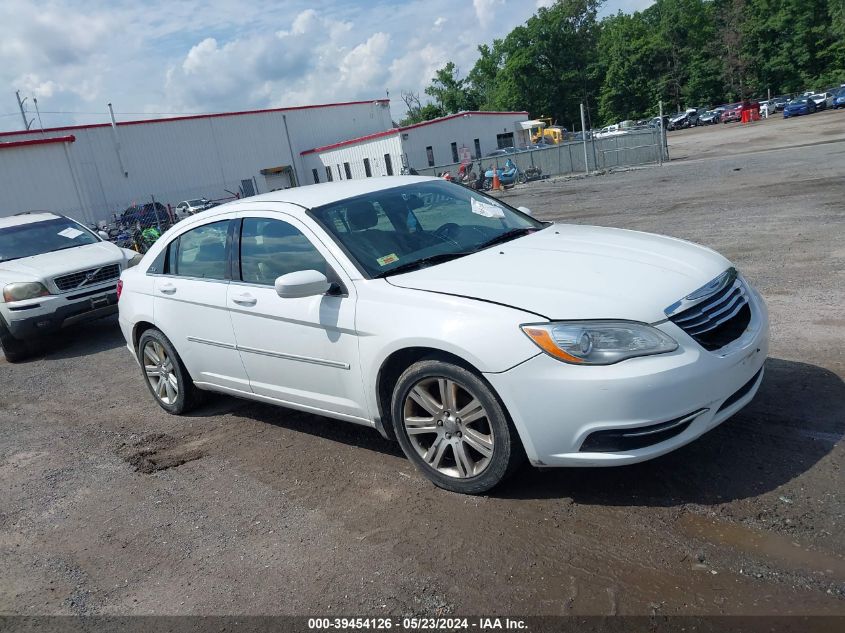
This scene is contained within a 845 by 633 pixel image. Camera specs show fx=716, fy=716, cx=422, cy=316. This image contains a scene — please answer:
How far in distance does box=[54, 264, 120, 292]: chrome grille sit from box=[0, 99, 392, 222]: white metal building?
27.1 metres

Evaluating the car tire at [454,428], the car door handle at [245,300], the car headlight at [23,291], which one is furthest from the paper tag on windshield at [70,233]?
the car tire at [454,428]

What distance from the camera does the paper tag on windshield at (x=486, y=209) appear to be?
4.95 m

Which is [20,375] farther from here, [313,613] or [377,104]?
[377,104]

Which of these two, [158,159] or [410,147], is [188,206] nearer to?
[158,159]

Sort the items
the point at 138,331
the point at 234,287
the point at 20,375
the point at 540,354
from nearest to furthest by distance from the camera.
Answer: the point at 540,354 → the point at 234,287 → the point at 138,331 → the point at 20,375

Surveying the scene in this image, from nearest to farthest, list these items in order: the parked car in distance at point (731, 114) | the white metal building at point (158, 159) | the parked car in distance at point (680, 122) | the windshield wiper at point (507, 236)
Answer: the windshield wiper at point (507, 236)
the white metal building at point (158, 159)
the parked car in distance at point (731, 114)
the parked car in distance at point (680, 122)

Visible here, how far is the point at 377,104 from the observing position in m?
→ 60.2

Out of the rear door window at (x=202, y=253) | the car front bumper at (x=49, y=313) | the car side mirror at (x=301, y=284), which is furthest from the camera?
the car front bumper at (x=49, y=313)

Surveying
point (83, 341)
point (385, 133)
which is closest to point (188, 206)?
point (385, 133)

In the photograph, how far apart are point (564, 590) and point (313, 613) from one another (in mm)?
1073

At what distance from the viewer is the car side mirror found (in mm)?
4031

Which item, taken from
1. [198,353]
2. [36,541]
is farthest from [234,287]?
[36,541]

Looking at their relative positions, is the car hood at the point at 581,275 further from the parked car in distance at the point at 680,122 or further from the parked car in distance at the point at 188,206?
the parked car in distance at the point at 680,122

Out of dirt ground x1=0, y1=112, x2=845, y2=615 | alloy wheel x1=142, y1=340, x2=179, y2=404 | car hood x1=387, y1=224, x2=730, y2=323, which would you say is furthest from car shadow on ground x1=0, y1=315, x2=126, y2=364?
car hood x1=387, y1=224, x2=730, y2=323
